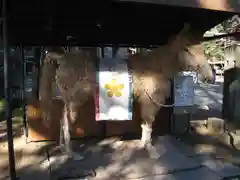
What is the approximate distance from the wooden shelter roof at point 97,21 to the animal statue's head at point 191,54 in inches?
17.9

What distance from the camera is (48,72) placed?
4.32 metres

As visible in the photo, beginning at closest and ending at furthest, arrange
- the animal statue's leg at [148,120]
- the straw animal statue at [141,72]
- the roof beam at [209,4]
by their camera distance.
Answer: the roof beam at [209,4]
the straw animal statue at [141,72]
the animal statue's leg at [148,120]

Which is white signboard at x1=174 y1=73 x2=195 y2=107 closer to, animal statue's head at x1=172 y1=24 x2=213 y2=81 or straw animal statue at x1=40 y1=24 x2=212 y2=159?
straw animal statue at x1=40 y1=24 x2=212 y2=159

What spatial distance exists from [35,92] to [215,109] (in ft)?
19.9

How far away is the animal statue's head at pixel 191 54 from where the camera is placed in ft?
12.5

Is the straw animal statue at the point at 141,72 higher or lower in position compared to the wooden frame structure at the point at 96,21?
lower

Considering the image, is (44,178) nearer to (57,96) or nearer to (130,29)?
(57,96)

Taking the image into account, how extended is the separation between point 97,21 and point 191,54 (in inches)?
69.5

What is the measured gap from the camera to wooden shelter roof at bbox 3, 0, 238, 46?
12.9 feet

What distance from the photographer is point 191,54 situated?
3.83 metres

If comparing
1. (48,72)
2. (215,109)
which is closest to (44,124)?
(48,72)

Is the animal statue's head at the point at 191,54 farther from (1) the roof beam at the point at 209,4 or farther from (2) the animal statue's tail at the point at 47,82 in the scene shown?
(2) the animal statue's tail at the point at 47,82

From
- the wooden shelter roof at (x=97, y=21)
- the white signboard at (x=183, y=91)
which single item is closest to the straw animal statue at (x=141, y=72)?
the wooden shelter roof at (x=97, y=21)

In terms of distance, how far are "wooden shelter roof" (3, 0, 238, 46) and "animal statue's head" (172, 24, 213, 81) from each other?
0.45 m
